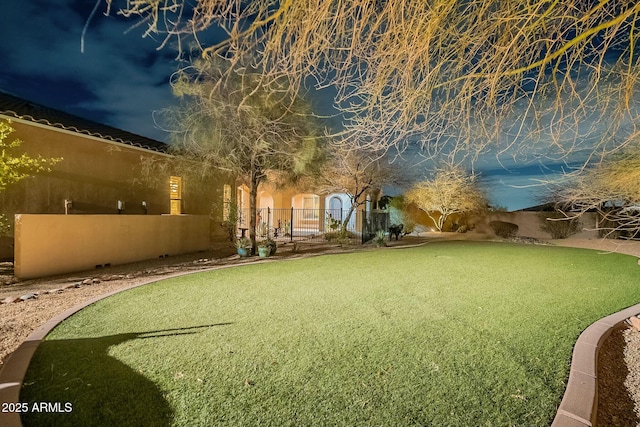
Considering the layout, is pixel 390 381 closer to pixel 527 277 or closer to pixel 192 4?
pixel 192 4

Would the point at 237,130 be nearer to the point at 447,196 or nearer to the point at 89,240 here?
the point at 89,240

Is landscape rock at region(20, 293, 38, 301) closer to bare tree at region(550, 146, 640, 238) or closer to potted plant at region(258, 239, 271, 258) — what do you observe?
potted plant at region(258, 239, 271, 258)

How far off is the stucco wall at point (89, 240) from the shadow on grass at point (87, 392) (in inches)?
217

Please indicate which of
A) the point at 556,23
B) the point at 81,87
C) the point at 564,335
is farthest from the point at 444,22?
the point at 81,87

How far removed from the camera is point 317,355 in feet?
11.4

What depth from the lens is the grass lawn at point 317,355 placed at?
256 cm

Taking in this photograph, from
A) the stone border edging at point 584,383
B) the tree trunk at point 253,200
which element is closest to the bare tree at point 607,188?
the stone border edging at point 584,383

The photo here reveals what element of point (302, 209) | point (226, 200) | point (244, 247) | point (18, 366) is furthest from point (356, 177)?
point (18, 366)

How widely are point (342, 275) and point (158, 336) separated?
486 centimetres

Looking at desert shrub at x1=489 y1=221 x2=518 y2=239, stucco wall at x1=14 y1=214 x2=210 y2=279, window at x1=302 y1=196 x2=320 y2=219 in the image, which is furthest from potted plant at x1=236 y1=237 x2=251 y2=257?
desert shrub at x1=489 y1=221 x2=518 y2=239

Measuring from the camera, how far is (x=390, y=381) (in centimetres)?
297

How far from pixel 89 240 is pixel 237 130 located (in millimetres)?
5202

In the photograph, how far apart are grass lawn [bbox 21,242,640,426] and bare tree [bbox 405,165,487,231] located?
17.6 m

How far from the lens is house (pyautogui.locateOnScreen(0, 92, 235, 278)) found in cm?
812
